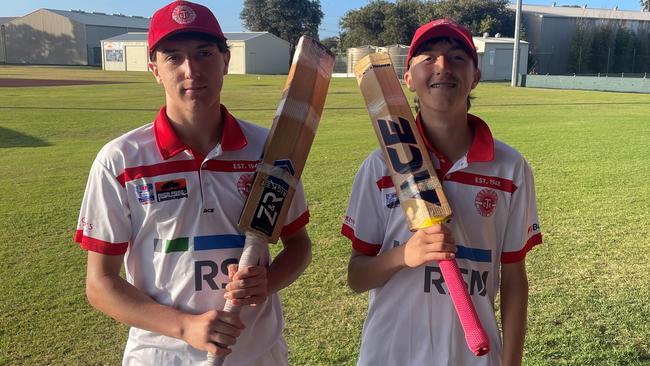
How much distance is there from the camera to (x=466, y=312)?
158cm

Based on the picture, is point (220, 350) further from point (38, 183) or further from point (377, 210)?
point (38, 183)

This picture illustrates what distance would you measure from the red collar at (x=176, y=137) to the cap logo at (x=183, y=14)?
0.31m

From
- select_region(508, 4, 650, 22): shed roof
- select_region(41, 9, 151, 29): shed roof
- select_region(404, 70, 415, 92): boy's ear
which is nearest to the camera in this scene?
select_region(404, 70, 415, 92): boy's ear

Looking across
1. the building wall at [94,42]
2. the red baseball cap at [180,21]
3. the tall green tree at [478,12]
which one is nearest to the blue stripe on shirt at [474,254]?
Answer: the red baseball cap at [180,21]

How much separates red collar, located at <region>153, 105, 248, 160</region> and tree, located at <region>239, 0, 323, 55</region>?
60.3 metres

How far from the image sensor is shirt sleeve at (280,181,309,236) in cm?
204

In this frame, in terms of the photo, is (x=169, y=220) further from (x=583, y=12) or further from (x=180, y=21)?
(x=583, y=12)

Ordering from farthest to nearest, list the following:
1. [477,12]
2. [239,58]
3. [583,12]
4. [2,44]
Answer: [2,44] → [583,12] → [239,58] → [477,12]

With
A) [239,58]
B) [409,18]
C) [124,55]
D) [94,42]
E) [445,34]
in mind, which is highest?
[409,18]

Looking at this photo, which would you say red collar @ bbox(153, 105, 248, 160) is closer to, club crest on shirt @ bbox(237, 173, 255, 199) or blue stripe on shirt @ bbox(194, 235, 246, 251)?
club crest on shirt @ bbox(237, 173, 255, 199)

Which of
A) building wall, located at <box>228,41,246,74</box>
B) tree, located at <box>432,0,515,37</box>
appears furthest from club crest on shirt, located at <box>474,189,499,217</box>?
tree, located at <box>432,0,515,37</box>

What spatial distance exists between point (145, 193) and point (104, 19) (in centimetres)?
7559

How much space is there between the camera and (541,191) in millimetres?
7020

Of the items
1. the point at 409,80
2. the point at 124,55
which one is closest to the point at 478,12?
the point at 124,55
